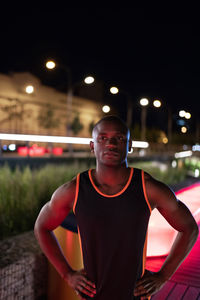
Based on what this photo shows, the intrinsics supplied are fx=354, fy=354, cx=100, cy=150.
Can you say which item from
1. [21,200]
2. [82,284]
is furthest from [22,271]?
[21,200]

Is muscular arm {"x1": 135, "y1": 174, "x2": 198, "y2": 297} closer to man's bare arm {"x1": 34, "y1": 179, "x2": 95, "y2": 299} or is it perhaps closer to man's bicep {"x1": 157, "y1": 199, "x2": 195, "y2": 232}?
man's bicep {"x1": 157, "y1": 199, "x2": 195, "y2": 232}

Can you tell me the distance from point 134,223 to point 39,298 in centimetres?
246

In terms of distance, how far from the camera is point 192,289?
4121 millimetres

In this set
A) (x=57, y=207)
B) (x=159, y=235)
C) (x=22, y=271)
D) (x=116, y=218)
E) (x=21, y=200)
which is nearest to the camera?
(x=116, y=218)

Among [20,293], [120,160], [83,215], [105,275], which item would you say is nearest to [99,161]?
[120,160]

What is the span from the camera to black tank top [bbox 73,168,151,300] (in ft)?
6.10

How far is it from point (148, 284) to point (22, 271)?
6.51ft

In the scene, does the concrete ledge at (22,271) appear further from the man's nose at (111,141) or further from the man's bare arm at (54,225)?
the man's nose at (111,141)

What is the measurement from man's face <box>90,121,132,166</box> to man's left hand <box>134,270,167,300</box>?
2.18ft

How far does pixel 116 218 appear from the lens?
6.08 feet

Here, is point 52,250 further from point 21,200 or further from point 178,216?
point 21,200

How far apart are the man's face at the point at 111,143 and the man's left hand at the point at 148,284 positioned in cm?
66

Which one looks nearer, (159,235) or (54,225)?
(54,225)

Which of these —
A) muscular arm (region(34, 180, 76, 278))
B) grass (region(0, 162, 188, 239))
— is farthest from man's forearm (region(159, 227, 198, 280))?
grass (region(0, 162, 188, 239))
